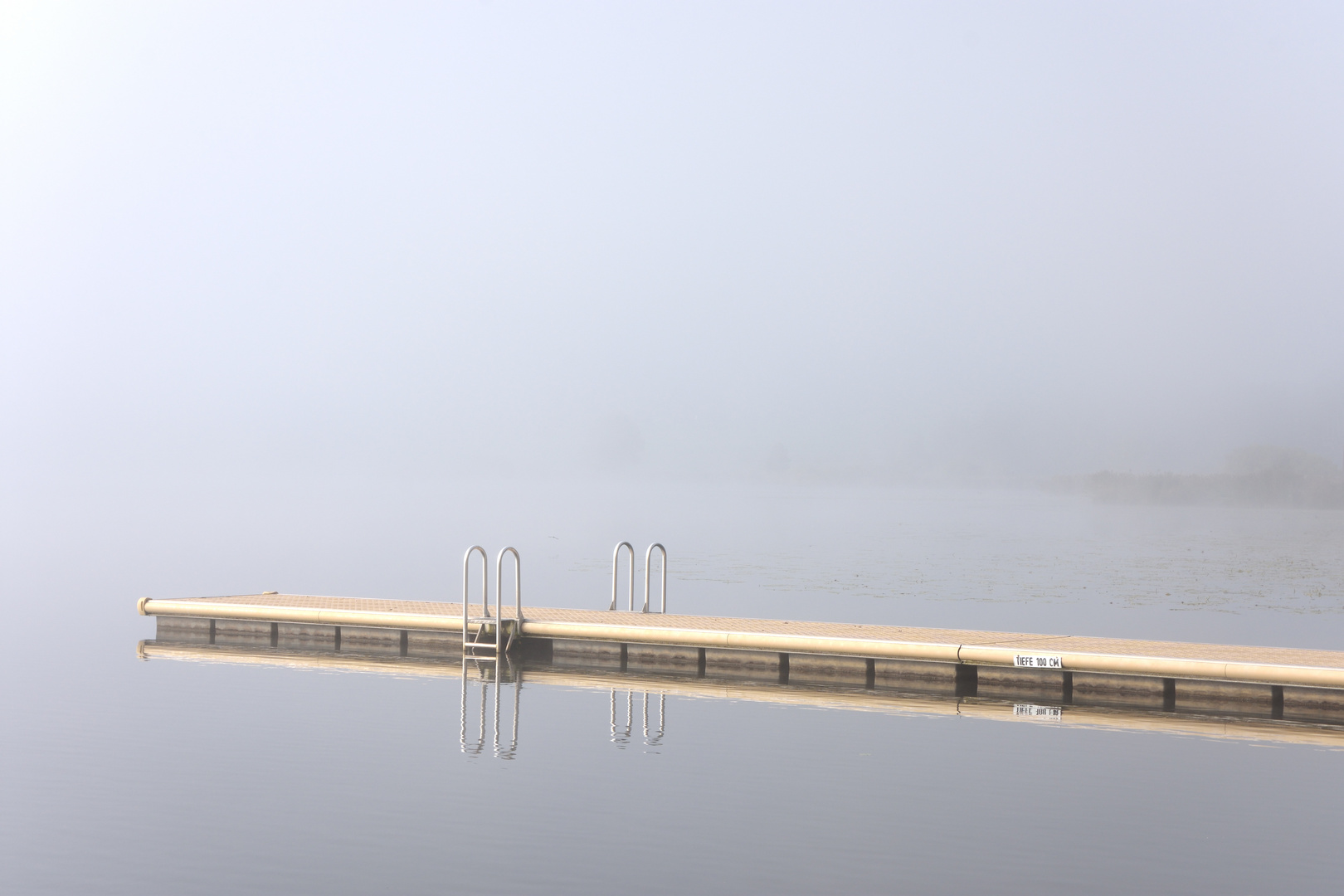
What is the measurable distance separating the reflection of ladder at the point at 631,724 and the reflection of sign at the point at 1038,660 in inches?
130

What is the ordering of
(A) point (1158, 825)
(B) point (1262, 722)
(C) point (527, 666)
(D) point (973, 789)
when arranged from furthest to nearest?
(C) point (527, 666) → (B) point (1262, 722) → (D) point (973, 789) → (A) point (1158, 825)

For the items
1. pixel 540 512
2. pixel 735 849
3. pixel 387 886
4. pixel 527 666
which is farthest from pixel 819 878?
pixel 540 512

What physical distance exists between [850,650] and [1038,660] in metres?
1.78

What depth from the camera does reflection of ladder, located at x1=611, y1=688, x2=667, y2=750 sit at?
10.8 metres

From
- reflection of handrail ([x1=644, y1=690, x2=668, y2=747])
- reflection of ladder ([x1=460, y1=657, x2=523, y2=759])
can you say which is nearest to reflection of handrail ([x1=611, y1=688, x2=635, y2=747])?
reflection of handrail ([x1=644, y1=690, x2=668, y2=747])

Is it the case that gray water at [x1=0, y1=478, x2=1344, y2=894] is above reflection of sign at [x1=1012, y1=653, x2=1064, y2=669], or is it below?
below

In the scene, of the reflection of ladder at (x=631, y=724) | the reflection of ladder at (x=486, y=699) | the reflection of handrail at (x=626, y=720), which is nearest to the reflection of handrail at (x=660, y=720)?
the reflection of ladder at (x=631, y=724)

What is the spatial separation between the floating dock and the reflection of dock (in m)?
0.05

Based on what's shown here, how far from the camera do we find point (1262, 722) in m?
11.5

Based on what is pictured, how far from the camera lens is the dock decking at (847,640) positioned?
1192cm

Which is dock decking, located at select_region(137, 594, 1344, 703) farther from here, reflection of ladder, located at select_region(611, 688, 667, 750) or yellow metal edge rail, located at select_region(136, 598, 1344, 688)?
reflection of ladder, located at select_region(611, 688, 667, 750)

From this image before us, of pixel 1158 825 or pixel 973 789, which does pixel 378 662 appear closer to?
Result: pixel 973 789

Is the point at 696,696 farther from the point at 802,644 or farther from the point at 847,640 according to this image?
the point at 847,640

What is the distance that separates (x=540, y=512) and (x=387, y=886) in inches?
2558
